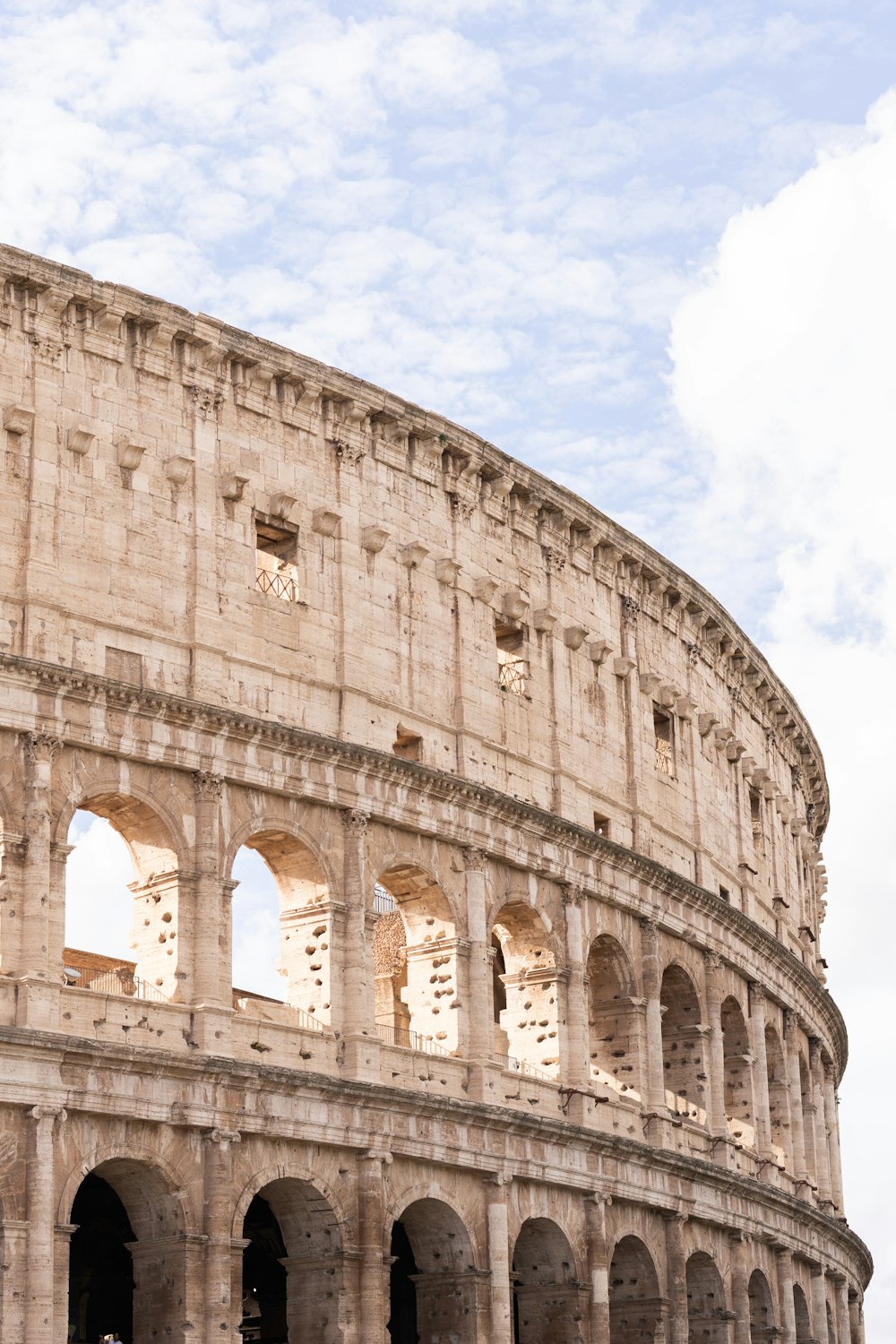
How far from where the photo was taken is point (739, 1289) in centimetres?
3784

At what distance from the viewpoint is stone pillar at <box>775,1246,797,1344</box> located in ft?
130

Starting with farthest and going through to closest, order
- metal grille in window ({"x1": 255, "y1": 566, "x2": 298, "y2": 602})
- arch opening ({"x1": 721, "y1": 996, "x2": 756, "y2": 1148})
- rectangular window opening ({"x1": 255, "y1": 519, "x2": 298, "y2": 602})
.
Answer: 1. arch opening ({"x1": 721, "y1": 996, "x2": 756, "y2": 1148})
2. rectangular window opening ({"x1": 255, "y1": 519, "x2": 298, "y2": 602})
3. metal grille in window ({"x1": 255, "y1": 566, "x2": 298, "y2": 602})

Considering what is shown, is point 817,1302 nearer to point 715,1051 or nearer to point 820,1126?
point 820,1126

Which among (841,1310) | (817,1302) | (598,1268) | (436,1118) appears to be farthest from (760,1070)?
(436,1118)

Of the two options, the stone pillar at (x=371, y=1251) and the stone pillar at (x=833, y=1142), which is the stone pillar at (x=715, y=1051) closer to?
the stone pillar at (x=833, y=1142)

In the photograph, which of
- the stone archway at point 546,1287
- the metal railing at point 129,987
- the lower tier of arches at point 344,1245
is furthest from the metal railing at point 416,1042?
the metal railing at point 129,987

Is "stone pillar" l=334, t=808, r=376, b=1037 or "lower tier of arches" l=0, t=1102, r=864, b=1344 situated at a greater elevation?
"stone pillar" l=334, t=808, r=376, b=1037

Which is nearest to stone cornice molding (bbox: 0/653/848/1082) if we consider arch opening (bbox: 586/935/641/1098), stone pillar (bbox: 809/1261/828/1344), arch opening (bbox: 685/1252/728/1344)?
arch opening (bbox: 586/935/641/1098)

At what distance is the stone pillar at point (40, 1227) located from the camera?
2583 centimetres

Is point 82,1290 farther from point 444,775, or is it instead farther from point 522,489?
point 522,489

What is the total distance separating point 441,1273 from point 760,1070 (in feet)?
35.2

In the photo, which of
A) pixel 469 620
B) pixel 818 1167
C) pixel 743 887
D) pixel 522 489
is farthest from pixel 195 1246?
pixel 818 1167

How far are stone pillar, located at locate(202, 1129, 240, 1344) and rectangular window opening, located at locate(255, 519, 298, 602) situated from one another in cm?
758

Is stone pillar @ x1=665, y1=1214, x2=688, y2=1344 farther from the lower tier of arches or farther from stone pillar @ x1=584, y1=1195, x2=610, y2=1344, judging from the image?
stone pillar @ x1=584, y1=1195, x2=610, y2=1344
